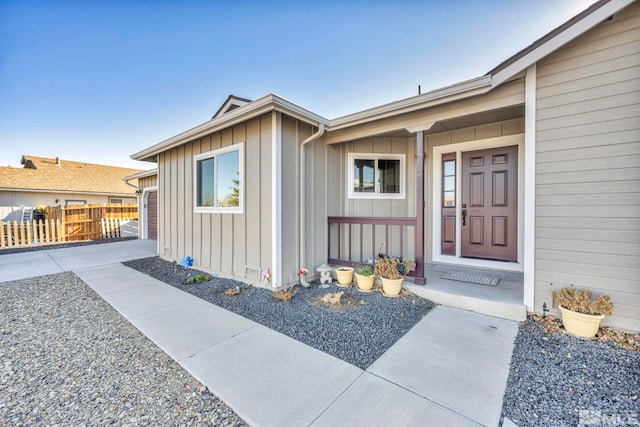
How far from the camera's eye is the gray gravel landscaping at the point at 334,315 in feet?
8.09

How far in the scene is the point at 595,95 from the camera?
267cm

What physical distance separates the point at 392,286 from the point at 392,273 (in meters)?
0.18

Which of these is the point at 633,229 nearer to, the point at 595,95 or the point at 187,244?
the point at 595,95

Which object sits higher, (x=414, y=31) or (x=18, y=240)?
(x=414, y=31)

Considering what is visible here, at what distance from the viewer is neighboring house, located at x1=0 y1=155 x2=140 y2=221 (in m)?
12.7

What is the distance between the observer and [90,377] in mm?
1997

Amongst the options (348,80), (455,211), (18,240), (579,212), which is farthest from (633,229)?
(18,240)

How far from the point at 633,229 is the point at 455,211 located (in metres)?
2.31

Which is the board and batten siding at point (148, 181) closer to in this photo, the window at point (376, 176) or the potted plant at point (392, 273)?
the window at point (376, 176)

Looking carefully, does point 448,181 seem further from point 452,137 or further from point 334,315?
point 334,315

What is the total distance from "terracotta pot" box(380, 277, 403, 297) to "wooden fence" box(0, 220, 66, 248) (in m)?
12.0

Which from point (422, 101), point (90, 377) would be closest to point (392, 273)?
point (422, 101)

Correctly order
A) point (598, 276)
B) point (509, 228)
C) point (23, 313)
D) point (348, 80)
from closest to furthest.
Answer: point (598, 276) < point (23, 313) < point (509, 228) < point (348, 80)

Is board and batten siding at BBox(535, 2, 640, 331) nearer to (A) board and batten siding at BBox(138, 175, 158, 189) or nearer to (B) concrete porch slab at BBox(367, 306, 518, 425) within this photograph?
(B) concrete porch slab at BBox(367, 306, 518, 425)
